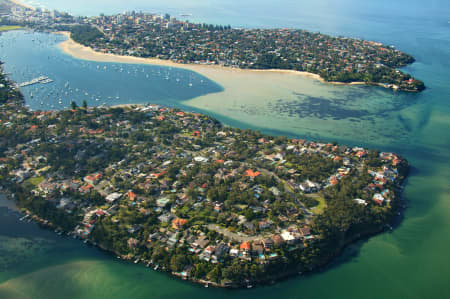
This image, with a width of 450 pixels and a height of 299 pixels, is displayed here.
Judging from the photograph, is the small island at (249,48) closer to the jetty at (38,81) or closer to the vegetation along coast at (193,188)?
the jetty at (38,81)

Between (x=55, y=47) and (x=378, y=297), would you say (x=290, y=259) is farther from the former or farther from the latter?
(x=55, y=47)

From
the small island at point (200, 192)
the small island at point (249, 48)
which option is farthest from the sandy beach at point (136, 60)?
the small island at point (200, 192)

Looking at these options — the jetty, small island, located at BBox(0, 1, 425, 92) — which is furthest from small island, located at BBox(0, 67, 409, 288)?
small island, located at BBox(0, 1, 425, 92)

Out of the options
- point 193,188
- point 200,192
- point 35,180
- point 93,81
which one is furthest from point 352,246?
point 93,81

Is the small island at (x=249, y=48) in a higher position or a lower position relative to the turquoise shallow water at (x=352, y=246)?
higher

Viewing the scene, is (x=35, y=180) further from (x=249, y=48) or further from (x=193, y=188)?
(x=249, y=48)

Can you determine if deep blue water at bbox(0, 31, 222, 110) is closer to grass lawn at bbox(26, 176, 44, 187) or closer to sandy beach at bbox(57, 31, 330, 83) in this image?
sandy beach at bbox(57, 31, 330, 83)
